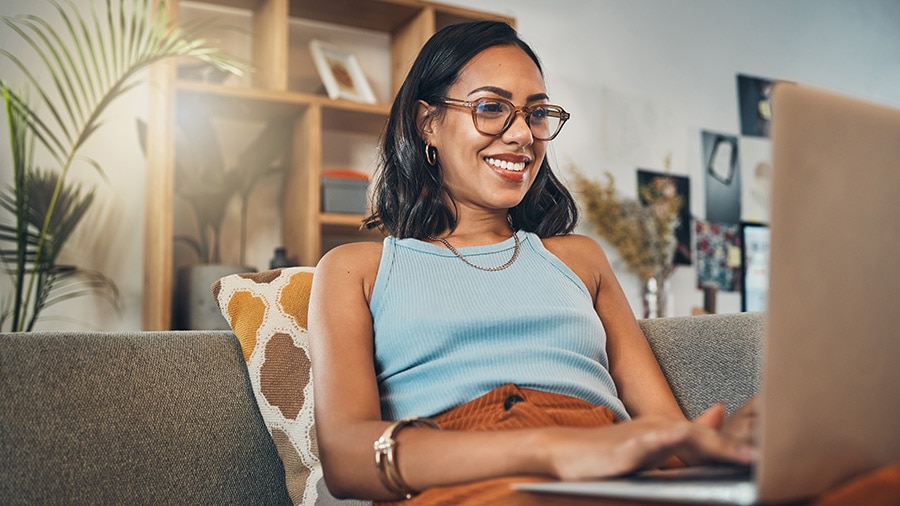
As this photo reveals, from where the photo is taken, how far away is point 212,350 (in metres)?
1.30

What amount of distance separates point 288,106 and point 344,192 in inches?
13.6

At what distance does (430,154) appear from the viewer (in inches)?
59.4

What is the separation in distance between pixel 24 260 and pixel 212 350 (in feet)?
4.63

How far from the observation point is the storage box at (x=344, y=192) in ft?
9.67

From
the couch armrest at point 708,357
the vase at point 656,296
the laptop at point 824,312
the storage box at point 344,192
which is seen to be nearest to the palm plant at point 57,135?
the storage box at point 344,192

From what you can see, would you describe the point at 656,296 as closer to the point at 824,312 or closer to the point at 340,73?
the point at 340,73

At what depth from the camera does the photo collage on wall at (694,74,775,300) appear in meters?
4.18

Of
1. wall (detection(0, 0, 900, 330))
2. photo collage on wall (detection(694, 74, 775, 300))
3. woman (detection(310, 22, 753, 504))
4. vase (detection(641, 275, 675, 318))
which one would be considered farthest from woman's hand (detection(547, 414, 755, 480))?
photo collage on wall (detection(694, 74, 775, 300))

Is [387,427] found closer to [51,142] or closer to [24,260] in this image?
[24,260]

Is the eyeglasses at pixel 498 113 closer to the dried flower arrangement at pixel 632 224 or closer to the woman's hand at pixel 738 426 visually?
the woman's hand at pixel 738 426

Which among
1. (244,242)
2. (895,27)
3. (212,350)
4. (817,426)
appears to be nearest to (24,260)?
(244,242)

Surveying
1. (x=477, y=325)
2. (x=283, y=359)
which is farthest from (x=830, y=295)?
(x=283, y=359)

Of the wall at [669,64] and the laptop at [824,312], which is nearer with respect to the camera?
the laptop at [824,312]

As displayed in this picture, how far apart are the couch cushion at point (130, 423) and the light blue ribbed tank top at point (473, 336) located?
23cm
